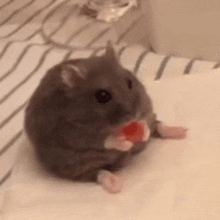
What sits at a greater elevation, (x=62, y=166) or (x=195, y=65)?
(x=62, y=166)

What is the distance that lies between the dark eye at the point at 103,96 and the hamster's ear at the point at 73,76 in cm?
2

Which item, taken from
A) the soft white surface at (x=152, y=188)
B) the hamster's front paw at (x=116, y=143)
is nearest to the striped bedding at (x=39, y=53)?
the soft white surface at (x=152, y=188)

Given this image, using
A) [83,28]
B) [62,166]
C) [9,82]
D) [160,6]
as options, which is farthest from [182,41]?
[62,166]

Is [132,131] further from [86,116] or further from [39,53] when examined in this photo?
[39,53]

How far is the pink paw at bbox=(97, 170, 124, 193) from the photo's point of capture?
1.61 ft

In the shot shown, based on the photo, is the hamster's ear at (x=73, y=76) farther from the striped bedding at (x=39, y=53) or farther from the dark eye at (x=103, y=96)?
the striped bedding at (x=39, y=53)

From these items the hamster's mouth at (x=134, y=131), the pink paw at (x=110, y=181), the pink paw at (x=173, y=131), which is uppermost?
the hamster's mouth at (x=134, y=131)

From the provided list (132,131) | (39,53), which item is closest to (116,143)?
(132,131)

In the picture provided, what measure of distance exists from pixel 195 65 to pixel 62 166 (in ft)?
1.30

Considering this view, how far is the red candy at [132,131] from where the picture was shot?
48 cm

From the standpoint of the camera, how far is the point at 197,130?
1.84ft

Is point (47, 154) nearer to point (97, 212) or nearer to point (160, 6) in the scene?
point (97, 212)

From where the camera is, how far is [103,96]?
449 millimetres

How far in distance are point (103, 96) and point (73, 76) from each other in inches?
1.7
